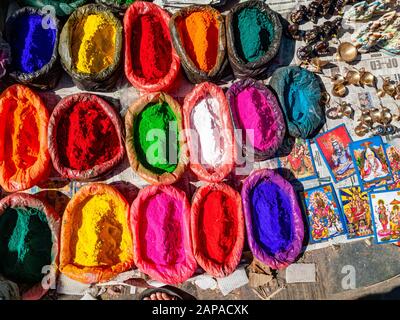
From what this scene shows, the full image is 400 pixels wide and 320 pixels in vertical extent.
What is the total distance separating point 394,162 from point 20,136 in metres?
3.15

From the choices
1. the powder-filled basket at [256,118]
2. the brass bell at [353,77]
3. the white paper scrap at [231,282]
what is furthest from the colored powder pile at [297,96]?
the white paper scrap at [231,282]

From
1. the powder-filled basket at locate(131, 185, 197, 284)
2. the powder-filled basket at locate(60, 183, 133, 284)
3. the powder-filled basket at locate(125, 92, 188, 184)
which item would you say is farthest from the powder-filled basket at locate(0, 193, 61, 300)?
the powder-filled basket at locate(125, 92, 188, 184)

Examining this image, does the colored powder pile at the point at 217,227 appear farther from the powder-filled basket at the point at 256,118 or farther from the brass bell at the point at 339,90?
the brass bell at the point at 339,90

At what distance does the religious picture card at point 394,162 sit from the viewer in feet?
10.6

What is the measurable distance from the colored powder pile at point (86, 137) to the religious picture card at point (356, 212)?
1982 millimetres

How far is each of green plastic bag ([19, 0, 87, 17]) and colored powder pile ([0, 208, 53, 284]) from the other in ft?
5.46

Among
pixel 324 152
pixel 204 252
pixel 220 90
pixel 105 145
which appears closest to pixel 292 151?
pixel 324 152

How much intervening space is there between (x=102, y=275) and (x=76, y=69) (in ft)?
5.31

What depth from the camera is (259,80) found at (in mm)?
3350

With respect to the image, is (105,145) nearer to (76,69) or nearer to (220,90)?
(76,69)

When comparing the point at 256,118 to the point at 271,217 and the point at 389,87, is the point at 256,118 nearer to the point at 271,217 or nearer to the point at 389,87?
the point at 271,217

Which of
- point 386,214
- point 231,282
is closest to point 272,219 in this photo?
point 231,282

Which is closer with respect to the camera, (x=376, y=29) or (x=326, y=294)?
(x=326, y=294)

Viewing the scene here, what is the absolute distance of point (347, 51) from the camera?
3381mm
